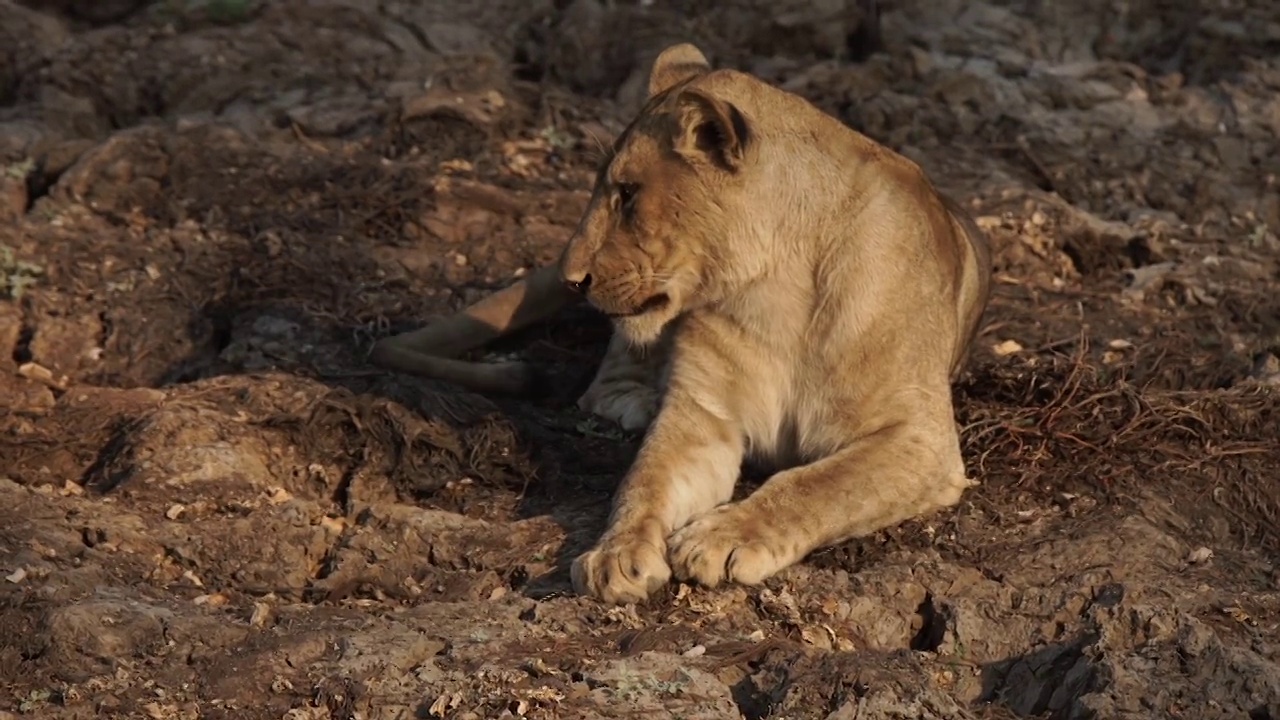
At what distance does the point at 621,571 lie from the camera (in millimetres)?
4766

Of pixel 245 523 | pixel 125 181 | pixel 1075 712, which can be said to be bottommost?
pixel 125 181

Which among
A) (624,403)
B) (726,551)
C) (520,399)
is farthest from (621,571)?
(520,399)

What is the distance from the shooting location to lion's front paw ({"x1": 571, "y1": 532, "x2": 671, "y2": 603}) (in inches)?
187

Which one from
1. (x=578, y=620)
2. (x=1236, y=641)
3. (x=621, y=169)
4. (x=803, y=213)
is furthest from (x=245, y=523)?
(x=1236, y=641)

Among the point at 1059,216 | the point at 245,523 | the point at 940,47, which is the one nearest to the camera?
the point at 245,523

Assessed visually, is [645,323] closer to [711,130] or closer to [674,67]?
[711,130]

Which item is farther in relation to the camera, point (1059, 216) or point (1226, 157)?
point (1226, 157)

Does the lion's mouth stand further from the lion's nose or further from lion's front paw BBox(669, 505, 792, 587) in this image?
lion's front paw BBox(669, 505, 792, 587)

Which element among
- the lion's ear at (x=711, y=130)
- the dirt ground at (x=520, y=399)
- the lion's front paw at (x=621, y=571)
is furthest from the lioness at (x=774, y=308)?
the dirt ground at (x=520, y=399)

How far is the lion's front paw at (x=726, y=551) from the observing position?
4.82 m

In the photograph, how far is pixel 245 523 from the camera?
5152 mm

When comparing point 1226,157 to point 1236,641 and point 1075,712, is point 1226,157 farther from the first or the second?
point 1075,712

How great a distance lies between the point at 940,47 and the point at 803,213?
4.47 m

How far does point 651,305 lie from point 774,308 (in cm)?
34
